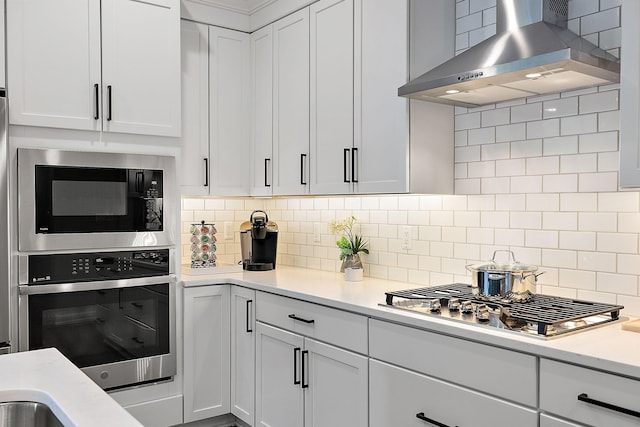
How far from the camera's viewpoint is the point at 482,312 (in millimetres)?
2016

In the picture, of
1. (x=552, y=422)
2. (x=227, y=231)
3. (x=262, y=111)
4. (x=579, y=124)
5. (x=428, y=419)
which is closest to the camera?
(x=552, y=422)

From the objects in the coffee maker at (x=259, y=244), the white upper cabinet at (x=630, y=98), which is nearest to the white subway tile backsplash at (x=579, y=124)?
the white upper cabinet at (x=630, y=98)

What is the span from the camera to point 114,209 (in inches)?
118

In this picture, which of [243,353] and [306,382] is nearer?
[306,382]

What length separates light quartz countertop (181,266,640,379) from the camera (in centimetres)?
160

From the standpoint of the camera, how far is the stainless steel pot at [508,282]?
2189 mm

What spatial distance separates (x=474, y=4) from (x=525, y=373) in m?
1.75

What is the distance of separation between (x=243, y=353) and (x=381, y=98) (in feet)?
5.28

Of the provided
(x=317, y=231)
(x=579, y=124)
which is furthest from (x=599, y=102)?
(x=317, y=231)

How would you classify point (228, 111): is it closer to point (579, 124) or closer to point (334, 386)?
point (334, 386)

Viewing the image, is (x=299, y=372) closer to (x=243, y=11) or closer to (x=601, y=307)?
(x=601, y=307)

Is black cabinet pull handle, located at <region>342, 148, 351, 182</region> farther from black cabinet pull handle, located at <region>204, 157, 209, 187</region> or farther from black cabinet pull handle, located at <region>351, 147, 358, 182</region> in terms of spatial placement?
black cabinet pull handle, located at <region>204, 157, 209, 187</region>

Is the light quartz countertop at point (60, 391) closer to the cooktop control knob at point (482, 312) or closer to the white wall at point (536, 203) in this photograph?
the cooktop control knob at point (482, 312)

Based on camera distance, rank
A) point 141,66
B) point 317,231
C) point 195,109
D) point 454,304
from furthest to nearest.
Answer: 1. point 317,231
2. point 195,109
3. point 141,66
4. point 454,304
